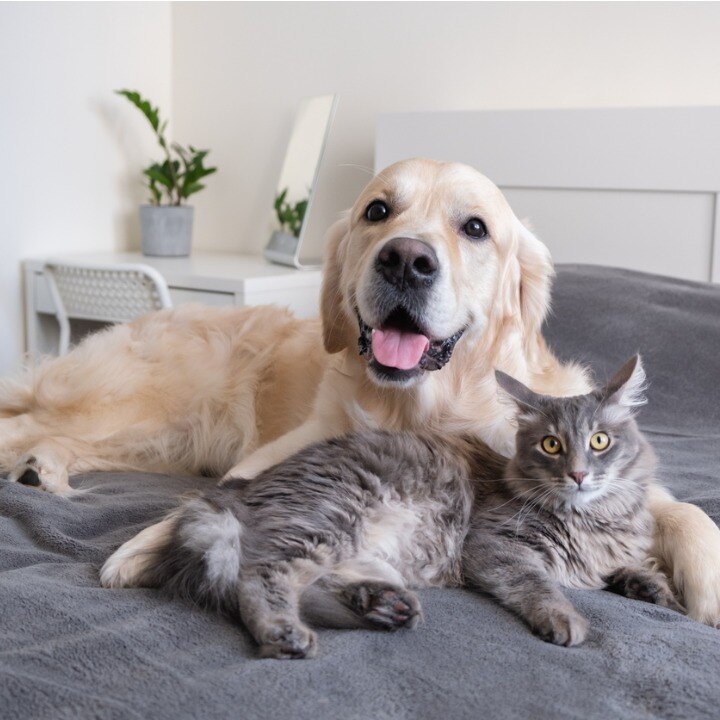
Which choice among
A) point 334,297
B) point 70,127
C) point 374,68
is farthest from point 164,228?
point 334,297

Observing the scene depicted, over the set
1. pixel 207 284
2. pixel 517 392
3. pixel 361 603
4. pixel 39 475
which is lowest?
pixel 39 475

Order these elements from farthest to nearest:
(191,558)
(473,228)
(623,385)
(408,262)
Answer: (473,228) < (408,262) < (623,385) < (191,558)

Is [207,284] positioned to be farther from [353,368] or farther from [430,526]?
[430,526]

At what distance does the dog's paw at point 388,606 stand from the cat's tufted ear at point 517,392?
0.49 meters

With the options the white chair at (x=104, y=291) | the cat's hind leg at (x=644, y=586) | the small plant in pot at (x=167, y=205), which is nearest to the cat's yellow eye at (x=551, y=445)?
the cat's hind leg at (x=644, y=586)

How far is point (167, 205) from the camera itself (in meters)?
4.73

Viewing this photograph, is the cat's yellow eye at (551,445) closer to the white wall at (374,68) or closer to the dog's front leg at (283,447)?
the dog's front leg at (283,447)

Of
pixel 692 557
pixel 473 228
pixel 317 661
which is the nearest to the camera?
pixel 317 661

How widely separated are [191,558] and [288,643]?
0.27m

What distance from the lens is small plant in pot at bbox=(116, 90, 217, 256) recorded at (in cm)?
468

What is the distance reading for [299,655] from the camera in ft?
4.12

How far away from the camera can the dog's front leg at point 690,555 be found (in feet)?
5.08

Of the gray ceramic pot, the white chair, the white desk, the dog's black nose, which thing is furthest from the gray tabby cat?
the gray ceramic pot

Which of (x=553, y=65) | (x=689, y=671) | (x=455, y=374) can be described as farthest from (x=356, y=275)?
(x=553, y=65)
